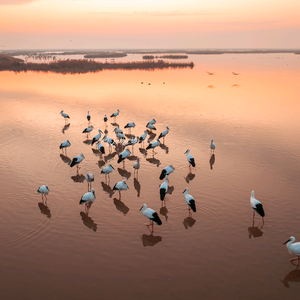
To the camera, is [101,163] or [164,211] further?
[101,163]

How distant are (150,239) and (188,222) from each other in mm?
1801

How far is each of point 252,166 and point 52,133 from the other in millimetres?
14907

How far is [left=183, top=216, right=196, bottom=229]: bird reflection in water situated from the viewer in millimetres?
11477

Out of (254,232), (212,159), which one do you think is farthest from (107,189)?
(254,232)

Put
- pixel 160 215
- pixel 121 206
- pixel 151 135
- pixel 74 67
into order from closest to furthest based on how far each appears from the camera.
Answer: pixel 160 215
pixel 121 206
pixel 151 135
pixel 74 67

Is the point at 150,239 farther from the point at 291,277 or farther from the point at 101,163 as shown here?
the point at 101,163

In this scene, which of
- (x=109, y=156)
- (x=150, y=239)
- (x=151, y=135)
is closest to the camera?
(x=150, y=239)

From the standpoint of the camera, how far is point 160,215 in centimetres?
1221

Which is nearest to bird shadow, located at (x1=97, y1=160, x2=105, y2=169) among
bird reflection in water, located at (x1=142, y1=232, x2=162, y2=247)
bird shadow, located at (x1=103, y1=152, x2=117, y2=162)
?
bird shadow, located at (x1=103, y1=152, x2=117, y2=162)

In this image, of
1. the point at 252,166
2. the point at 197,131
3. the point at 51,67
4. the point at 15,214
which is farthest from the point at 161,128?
the point at 51,67

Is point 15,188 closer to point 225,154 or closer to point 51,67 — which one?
point 225,154

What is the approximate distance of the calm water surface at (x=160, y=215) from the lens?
346 inches

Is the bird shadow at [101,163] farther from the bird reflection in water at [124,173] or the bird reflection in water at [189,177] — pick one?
the bird reflection in water at [189,177]

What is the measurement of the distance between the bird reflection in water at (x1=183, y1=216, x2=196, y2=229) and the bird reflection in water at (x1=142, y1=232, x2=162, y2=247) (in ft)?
4.03
